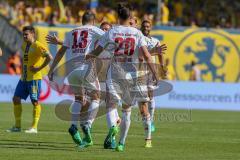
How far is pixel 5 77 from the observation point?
3175 cm

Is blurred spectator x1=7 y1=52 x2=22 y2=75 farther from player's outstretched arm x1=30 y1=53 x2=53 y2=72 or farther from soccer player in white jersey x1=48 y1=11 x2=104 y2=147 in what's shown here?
soccer player in white jersey x1=48 y1=11 x2=104 y2=147

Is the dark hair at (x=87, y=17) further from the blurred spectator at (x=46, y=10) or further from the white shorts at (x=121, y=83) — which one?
the blurred spectator at (x=46, y=10)

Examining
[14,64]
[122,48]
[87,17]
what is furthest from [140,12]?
[122,48]

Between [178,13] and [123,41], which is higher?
[178,13]

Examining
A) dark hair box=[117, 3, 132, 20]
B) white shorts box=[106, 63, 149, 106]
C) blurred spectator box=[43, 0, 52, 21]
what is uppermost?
dark hair box=[117, 3, 132, 20]

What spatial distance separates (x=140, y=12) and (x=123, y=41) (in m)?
26.4

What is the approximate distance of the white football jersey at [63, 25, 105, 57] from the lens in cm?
1527

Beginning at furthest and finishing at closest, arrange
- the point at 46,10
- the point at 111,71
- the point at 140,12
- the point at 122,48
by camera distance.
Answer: the point at 140,12 < the point at 46,10 < the point at 111,71 < the point at 122,48

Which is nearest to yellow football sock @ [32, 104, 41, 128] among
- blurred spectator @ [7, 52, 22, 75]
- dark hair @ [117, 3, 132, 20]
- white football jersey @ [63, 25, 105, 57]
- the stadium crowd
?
white football jersey @ [63, 25, 105, 57]

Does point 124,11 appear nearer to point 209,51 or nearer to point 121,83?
point 121,83

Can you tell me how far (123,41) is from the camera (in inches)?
570

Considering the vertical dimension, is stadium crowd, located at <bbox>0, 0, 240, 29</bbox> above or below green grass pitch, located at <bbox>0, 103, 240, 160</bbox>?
above

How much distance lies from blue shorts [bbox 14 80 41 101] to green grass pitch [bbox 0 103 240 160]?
879mm

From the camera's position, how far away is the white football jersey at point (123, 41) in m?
14.5
